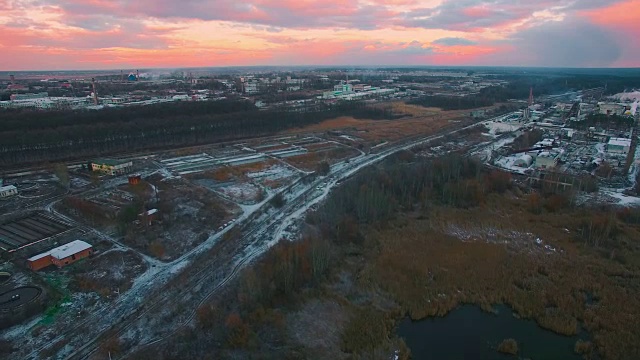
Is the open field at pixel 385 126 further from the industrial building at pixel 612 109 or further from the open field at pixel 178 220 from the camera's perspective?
the open field at pixel 178 220

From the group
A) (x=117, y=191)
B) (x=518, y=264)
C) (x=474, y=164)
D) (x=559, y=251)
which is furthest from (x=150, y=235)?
(x=474, y=164)

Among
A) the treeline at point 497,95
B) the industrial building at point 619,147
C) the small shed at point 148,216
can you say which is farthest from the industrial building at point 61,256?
the treeline at point 497,95

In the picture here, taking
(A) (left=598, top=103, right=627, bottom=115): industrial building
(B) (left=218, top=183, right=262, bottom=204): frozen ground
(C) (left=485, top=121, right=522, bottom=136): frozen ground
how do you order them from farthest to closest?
(A) (left=598, top=103, right=627, bottom=115): industrial building, (C) (left=485, top=121, right=522, bottom=136): frozen ground, (B) (left=218, top=183, right=262, bottom=204): frozen ground

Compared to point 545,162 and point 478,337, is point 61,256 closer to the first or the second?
point 478,337

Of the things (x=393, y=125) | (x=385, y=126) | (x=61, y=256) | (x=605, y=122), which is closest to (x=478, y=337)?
(x=61, y=256)

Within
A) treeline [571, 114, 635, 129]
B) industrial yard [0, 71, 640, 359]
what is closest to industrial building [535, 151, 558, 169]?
industrial yard [0, 71, 640, 359]

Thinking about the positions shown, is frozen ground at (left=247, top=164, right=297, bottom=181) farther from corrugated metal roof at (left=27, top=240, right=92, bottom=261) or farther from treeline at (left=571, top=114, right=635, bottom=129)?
treeline at (left=571, top=114, right=635, bottom=129)
